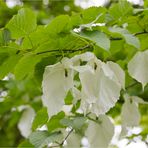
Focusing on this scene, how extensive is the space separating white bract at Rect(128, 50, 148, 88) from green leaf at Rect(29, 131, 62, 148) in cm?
22

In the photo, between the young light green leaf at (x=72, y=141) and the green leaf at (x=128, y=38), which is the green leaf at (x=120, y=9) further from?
the young light green leaf at (x=72, y=141)

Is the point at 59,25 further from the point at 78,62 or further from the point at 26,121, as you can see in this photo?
the point at 26,121

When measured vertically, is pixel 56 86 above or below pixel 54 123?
above

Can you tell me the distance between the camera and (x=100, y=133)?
93 centimetres

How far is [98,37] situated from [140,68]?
0.17 metres

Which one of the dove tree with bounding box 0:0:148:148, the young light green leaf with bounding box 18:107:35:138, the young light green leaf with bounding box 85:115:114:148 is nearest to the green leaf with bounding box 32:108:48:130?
the dove tree with bounding box 0:0:148:148

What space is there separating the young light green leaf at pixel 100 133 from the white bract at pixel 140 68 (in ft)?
0.41

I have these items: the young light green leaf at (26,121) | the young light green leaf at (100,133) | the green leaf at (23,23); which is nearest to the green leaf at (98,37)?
the green leaf at (23,23)

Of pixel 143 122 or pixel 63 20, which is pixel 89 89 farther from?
pixel 143 122

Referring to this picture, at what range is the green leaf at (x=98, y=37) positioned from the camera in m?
0.73

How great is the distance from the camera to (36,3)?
2.64 m

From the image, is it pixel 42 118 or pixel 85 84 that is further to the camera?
pixel 42 118

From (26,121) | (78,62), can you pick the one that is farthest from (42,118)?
(26,121)

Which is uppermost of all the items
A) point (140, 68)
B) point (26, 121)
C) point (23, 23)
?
point (23, 23)
